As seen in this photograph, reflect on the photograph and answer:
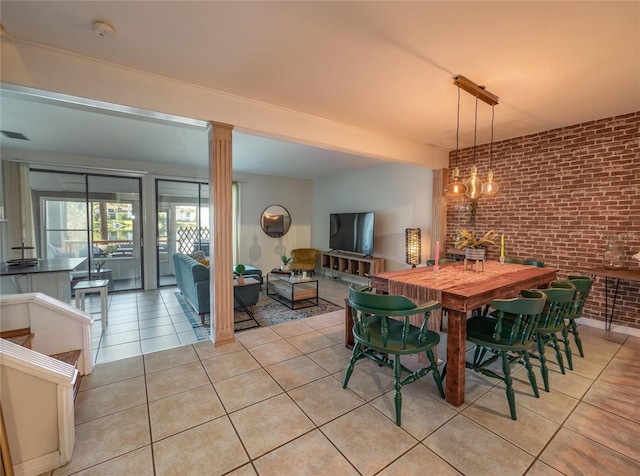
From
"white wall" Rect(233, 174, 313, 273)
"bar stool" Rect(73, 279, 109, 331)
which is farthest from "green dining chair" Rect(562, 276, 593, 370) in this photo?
"white wall" Rect(233, 174, 313, 273)

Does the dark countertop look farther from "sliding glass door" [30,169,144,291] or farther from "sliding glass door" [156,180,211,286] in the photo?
"sliding glass door" [156,180,211,286]

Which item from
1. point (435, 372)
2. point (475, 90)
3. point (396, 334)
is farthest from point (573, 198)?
point (396, 334)

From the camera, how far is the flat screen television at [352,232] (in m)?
5.89

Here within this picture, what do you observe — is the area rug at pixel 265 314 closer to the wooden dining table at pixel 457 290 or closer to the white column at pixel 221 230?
the white column at pixel 221 230

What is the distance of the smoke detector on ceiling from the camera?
1779 mm

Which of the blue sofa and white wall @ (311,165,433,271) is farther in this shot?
white wall @ (311,165,433,271)

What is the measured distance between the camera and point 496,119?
3447mm

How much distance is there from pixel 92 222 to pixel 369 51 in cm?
586

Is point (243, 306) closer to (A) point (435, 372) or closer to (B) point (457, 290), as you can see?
(A) point (435, 372)

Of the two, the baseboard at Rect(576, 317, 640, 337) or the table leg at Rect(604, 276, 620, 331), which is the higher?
the table leg at Rect(604, 276, 620, 331)

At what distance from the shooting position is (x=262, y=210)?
7.02 metres

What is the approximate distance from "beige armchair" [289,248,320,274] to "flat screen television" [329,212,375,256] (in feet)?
1.97

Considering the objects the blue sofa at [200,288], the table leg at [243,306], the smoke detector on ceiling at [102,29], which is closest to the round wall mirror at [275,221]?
the blue sofa at [200,288]

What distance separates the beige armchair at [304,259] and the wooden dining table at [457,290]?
13.3 ft
